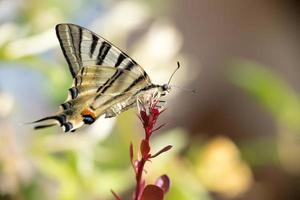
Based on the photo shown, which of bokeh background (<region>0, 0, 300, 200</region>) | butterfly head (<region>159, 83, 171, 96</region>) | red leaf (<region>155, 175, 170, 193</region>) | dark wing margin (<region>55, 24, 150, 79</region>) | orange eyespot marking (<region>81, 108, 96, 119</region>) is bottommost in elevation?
bokeh background (<region>0, 0, 300, 200</region>)

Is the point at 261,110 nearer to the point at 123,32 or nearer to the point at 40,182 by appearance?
the point at 123,32

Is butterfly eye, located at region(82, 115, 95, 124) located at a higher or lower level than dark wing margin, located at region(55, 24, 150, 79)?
lower

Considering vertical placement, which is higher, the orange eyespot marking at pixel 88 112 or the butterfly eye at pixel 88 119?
the butterfly eye at pixel 88 119

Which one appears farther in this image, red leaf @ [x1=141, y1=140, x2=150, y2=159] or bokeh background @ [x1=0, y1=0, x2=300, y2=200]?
bokeh background @ [x1=0, y1=0, x2=300, y2=200]

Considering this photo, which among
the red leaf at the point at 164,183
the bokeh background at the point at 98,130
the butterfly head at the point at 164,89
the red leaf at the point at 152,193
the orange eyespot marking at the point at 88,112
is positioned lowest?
the bokeh background at the point at 98,130

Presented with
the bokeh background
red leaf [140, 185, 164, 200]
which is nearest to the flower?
red leaf [140, 185, 164, 200]

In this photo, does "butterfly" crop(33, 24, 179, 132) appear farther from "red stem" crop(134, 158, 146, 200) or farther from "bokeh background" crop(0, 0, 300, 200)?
"bokeh background" crop(0, 0, 300, 200)

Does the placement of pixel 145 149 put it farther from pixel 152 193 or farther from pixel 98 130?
pixel 98 130

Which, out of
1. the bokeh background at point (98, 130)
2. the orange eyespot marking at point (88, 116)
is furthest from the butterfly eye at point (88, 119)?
the bokeh background at point (98, 130)

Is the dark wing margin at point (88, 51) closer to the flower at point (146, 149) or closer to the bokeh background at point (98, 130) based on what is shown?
the flower at point (146, 149)

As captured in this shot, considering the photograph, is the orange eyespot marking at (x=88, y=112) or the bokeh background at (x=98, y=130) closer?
the orange eyespot marking at (x=88, y=112)
